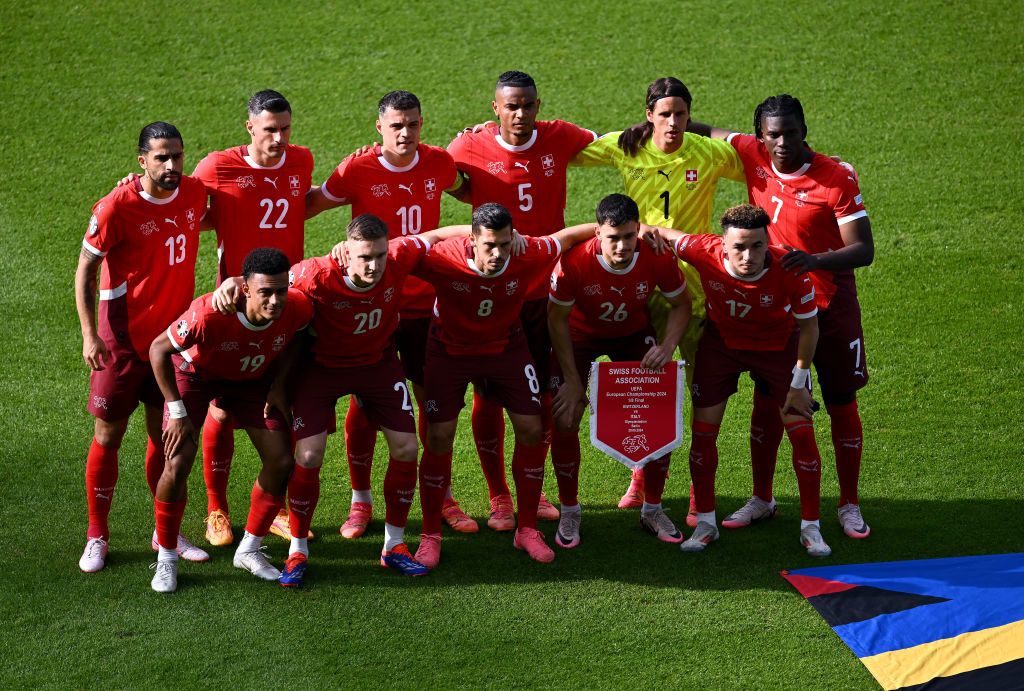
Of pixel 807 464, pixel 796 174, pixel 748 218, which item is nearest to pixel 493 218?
pixel 748 218

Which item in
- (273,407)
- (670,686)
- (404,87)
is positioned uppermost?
(404,87)

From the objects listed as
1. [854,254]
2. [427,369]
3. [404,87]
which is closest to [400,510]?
[427,369]

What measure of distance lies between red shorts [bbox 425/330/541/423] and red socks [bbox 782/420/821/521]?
4.72ft

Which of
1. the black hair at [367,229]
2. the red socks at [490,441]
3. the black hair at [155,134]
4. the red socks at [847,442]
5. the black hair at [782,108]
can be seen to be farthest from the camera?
the red socks at [490,441]

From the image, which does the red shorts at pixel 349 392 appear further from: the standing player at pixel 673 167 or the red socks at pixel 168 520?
the standing player at pixel 673 167

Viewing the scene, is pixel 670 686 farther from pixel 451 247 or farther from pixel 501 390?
pixel 451 247

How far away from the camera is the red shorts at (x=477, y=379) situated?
724 centimetres

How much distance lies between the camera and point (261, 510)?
7105 mm

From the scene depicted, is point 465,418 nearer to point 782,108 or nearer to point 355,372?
point 355,372

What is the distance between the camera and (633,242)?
6.98m

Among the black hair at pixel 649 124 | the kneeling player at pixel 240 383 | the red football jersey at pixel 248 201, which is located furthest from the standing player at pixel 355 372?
the black hair at pixel 649 124

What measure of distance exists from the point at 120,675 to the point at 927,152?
8.88 metres

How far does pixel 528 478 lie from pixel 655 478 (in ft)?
2.46

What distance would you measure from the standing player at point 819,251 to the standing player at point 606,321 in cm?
60
